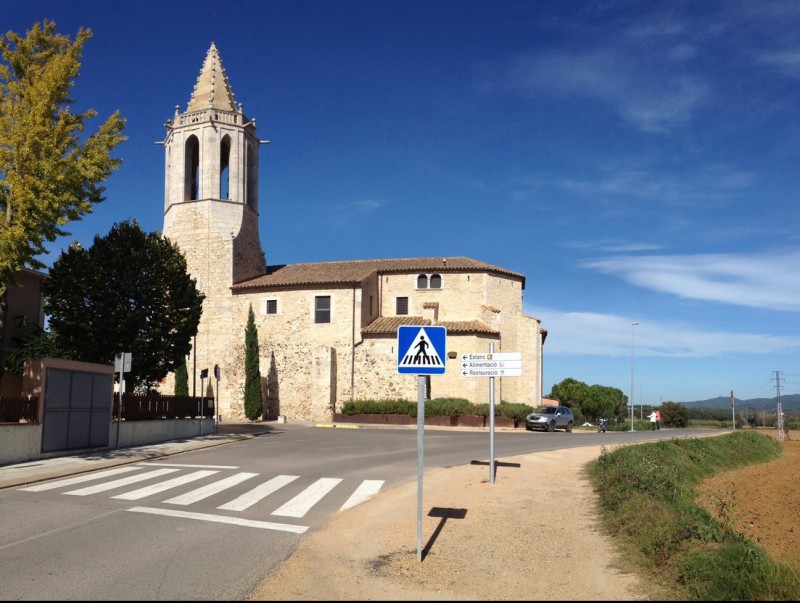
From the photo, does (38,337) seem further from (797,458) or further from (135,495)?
(797,458)

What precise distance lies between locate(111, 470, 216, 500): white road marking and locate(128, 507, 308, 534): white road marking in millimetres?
1353

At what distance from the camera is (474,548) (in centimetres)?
815

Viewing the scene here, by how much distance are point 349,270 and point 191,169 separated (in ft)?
41.7

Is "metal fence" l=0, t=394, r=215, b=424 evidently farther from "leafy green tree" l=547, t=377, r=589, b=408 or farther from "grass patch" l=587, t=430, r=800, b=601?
"leafy green tree" l=547, t=377, r=589, b=408

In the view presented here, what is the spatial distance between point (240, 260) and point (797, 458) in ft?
111

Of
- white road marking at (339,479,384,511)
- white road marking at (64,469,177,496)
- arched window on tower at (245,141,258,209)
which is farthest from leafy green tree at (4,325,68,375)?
arched window on tower at (245,141,258,209)

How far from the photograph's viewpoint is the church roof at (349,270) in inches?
1646

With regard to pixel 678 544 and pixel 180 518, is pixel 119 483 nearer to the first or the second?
pixel 180 518

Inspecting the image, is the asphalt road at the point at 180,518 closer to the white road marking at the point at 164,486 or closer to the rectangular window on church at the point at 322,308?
the white road marking at the point at 164,486

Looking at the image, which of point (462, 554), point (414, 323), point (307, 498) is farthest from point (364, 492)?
point (414, 323)

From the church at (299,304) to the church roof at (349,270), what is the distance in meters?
0.10

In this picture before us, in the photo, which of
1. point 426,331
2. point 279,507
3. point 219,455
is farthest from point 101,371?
point 426,331

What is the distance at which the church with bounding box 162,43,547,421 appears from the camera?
132 ft

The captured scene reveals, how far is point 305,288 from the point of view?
4169 centimetres
